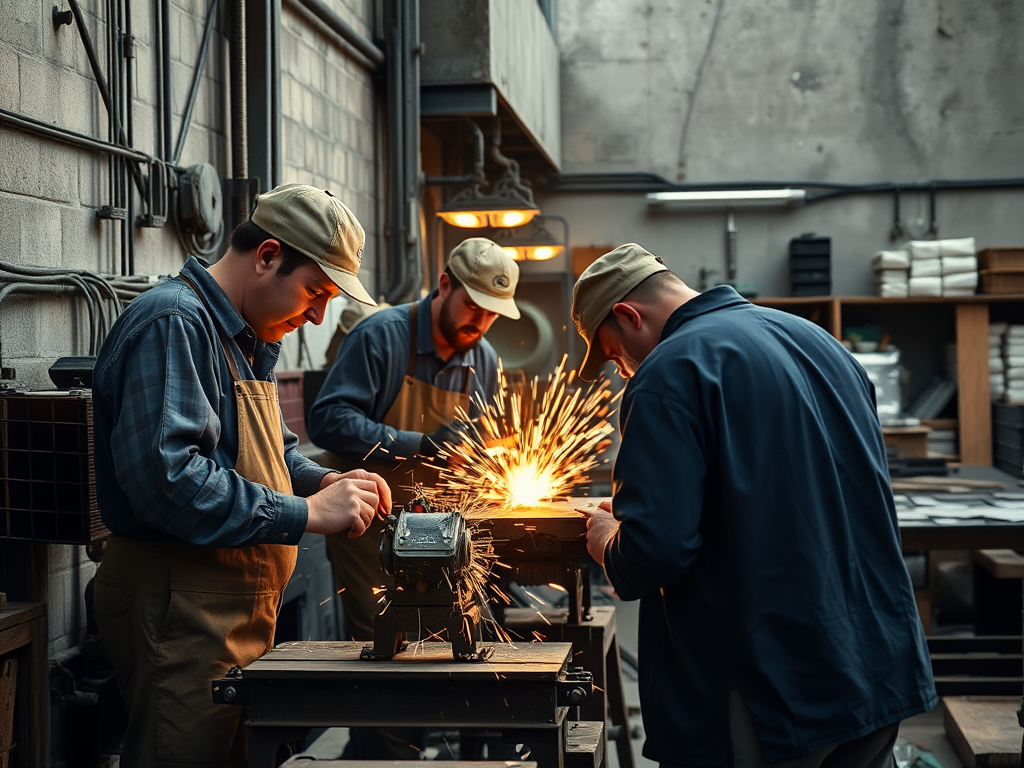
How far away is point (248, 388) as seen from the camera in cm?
221

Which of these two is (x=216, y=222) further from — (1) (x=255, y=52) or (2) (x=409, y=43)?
(2) (x=409, y=43)

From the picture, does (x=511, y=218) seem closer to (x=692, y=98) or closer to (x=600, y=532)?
(x=600, y=532)

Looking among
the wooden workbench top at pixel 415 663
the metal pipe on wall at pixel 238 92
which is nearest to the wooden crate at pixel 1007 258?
the metal pipe on wall at pixel 238 92

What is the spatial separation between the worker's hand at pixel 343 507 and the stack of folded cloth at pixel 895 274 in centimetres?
694

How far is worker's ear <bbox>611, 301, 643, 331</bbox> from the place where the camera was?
217 centimetres

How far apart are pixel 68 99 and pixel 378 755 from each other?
214 centimetres

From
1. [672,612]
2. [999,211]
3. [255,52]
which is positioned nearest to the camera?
[672,612]

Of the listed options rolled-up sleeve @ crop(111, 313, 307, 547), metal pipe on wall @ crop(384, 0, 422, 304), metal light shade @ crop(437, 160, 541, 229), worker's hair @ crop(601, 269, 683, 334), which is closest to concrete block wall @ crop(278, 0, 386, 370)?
metal pipe on wall @ crop(384, 0, 422, 304)

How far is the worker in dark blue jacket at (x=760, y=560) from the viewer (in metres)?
1.88

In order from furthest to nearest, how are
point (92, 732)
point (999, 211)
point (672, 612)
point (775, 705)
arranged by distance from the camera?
1. point (999, 211)
2. point (92, 732)
3. point (672, 612)
4. point (775, 705)

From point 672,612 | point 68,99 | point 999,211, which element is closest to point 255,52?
point 68,99

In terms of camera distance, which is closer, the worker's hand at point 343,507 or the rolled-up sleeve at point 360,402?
the worker's hand at point 343,507

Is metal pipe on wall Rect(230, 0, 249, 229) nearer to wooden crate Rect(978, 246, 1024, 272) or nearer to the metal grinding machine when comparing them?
the metal grinding machine

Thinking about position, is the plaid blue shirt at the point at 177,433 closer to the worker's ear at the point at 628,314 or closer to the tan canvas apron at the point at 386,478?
the worker's ear at the point at 628,314
